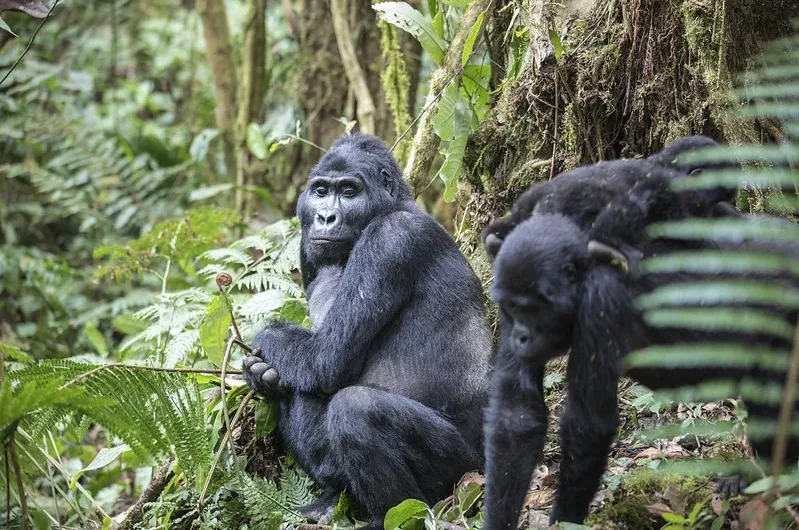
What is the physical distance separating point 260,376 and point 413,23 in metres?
2.40

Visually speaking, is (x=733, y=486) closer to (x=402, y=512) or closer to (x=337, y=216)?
(x=402, y=512)

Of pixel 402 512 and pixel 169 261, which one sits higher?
pixel 169 261

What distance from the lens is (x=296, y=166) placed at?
28.3ft

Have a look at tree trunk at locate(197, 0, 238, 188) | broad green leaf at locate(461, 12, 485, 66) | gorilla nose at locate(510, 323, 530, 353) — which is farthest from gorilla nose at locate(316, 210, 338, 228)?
tree trunk at locate(197, 0, 238, 188)

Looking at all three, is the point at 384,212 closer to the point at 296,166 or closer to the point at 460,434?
the point at 460,434

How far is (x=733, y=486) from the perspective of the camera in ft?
11.3

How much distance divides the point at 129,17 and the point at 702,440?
37.0 feet

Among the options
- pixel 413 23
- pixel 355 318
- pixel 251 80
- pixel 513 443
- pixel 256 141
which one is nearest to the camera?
pixel 513 443

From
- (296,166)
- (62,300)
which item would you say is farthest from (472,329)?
(62,300)

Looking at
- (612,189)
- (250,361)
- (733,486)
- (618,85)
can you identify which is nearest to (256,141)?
(250,361)

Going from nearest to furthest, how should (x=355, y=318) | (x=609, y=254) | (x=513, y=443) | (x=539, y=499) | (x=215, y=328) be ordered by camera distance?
(x=609, y=254)
(x=513, y=443)
(x=539, y=499)
(x=355, y=318)
(x=215, y=328)

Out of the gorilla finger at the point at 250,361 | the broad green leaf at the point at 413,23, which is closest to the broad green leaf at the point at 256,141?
the broad green leaf at the point at 413,23

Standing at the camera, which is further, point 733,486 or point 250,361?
point 250,361

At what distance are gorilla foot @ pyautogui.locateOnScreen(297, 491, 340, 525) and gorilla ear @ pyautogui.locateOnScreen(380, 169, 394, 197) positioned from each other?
5.70 ft
